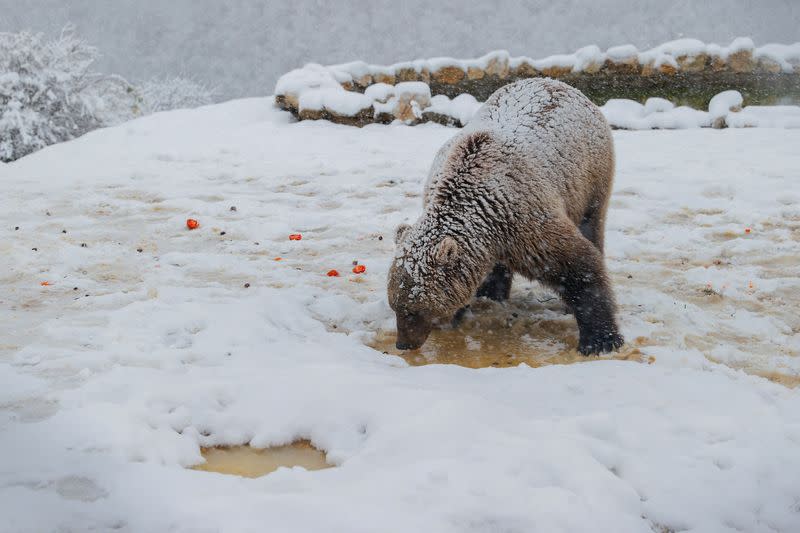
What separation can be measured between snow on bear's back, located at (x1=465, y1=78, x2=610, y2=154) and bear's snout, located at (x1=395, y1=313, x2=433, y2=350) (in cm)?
136

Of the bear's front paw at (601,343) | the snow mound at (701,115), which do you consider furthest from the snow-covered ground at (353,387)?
the snow mound at (701,115)

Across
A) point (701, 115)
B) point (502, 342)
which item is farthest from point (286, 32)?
point (502, 342)

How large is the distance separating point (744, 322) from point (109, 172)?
7.83m

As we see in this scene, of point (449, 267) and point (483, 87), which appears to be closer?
point (449, 267)

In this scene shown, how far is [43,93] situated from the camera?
45.3ft

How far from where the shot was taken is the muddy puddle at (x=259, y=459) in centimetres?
261

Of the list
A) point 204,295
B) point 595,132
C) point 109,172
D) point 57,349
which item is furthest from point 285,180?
point 57,349

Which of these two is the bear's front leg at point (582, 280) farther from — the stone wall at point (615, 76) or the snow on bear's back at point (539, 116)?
the stone wall at point (615, 76)

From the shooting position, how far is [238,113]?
1207 centimetres

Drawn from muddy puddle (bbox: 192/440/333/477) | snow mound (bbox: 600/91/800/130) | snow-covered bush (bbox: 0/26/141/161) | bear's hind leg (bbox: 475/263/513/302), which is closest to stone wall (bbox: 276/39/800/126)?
snow mound (bbox: 600/91/800/130)

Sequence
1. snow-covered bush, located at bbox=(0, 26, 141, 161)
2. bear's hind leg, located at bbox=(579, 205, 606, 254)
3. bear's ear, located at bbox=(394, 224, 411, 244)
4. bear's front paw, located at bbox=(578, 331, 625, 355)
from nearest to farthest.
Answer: bear's front paw, located at bbox=(578, 331, 625, 355) < bear's ear, located at bbox=(394, 224, 411, 244) < bear's hind leg, located at bbox=(579, 205, 606, 254) < snow-covered bush, located at bbox=(0, 26, 141, 161)

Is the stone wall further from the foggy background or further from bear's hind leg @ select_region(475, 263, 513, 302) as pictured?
the foggy background

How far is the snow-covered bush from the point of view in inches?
518

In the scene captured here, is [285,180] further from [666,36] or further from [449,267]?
[666,36]
